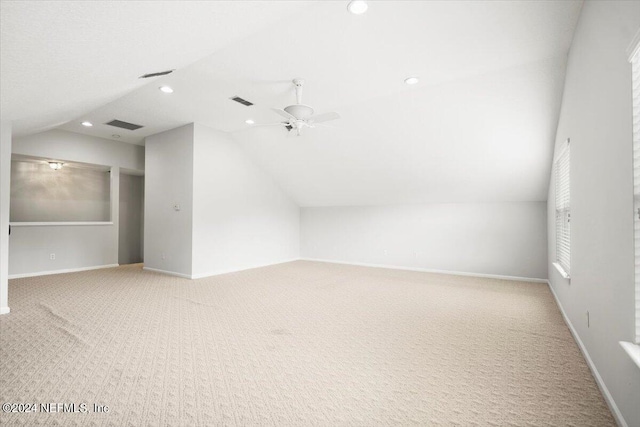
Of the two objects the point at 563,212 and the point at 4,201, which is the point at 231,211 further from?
the point at 563,212

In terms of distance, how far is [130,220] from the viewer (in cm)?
823

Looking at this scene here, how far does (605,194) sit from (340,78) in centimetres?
312

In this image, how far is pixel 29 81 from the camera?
2486 millimetres

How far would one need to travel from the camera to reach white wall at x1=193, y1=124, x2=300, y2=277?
20.3ft

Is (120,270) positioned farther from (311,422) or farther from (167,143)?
(311,422)

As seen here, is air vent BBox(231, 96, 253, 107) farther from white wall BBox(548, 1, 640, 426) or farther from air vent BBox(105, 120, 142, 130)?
white wall BBox(548, 1, 640, 426)

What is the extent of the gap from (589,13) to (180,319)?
505cm

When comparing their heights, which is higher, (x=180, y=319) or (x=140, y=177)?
(x=140, y=177)

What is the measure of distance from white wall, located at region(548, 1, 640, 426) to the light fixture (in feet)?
5.62

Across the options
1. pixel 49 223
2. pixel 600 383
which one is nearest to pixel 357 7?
pixel 600 383

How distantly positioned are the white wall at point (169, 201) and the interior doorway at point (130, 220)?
174 centimetres

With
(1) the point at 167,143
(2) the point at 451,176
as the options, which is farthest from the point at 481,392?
(1) the point at 167,143

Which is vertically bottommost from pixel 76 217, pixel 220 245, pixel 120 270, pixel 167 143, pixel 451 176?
pixel 120 270

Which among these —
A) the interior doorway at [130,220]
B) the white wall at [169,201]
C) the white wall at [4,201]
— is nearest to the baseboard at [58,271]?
the interior doorway at [130,220]
